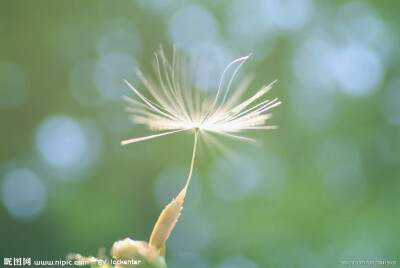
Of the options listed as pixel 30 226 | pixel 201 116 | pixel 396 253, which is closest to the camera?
pixel 201 116

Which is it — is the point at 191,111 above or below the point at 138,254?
above

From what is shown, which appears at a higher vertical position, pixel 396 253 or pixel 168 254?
pixel 168 254

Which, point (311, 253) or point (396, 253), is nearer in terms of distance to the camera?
point (396, 253)

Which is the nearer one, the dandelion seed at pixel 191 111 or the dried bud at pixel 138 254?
the dried bud at pixel 138 254

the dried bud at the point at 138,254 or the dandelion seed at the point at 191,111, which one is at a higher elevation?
the dandelion seed at the point at 191,111

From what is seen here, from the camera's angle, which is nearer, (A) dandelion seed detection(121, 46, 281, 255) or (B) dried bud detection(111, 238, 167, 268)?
(B) dried bud detection(111, 238, 167, 268)

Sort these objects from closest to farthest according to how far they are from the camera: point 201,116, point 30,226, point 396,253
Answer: point 201,116 → point 396,253 → point 30,226

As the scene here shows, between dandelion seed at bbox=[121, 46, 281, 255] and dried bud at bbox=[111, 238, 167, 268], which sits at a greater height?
dandelion seed at bbox=[121, 46, 281, 255]

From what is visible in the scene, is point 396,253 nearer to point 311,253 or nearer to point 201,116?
point 311,253

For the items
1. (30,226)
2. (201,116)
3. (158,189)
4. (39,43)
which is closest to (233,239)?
(158,189)

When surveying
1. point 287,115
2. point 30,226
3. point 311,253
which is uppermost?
point 287,115

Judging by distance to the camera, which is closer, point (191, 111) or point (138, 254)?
point (138, 254)
